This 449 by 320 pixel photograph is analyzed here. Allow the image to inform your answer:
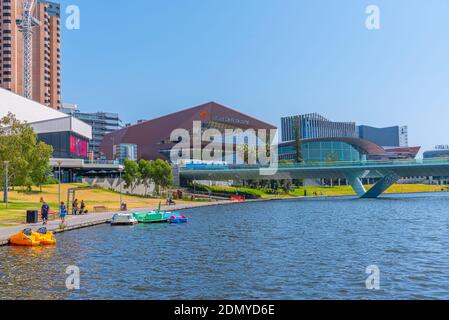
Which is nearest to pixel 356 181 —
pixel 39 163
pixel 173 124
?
pixel 173 124

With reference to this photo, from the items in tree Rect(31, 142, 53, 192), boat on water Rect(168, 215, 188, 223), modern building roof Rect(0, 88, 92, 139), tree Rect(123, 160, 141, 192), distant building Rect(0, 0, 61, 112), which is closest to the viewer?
boat on water Rect(168, 215, 188, 223)

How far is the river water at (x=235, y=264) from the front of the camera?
67.6ft

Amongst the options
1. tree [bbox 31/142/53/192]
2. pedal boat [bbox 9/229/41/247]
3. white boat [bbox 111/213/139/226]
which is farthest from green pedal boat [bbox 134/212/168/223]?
pedal boat [bbox 9/229/41/247]

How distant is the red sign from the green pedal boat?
2725 inches

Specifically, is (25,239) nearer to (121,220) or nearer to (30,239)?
(30,239)

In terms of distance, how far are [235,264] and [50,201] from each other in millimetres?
62264

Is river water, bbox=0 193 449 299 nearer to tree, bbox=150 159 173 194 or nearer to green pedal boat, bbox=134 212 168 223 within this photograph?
green pedal boat, bbox=134 212 168 223

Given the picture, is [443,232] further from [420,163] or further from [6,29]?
[6,29]

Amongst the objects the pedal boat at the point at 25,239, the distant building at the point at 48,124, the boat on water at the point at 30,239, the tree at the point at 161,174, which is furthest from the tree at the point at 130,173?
the pedal boat at the point at 25,239

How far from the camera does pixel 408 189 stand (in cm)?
19425

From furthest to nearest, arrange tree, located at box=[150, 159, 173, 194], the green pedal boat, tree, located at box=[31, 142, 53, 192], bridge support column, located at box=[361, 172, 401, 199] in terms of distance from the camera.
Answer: bridge support column, located at box=[361, 172, 401, 199]
tree, located at box=[150, 159, 173, 194]
tree, located at box=[31, 142, 53, 192]
the green pedal boat

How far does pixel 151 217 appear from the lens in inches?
2256

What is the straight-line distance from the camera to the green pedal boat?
186 feet
